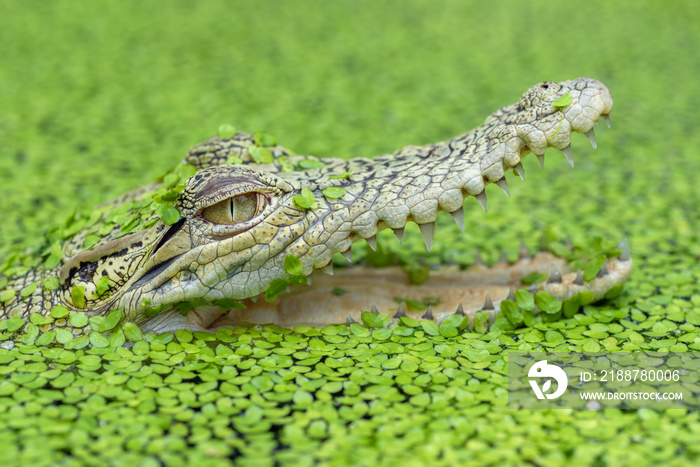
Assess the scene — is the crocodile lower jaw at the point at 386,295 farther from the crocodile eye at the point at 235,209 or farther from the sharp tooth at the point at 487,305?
the crocodile eye at the point at 235,209

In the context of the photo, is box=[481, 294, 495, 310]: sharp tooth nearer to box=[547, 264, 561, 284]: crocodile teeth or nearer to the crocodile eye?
box=[547, 264, 561, 284]: crocodile teeth

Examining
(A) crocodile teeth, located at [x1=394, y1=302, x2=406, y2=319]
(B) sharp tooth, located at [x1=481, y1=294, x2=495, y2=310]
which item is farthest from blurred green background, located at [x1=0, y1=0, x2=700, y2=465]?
(A) crocodile teeth, located at [x1=394, y1=302, x2=406, y2=319]

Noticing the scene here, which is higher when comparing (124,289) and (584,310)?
(124,289)

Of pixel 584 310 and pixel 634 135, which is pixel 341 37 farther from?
pixel 584 310

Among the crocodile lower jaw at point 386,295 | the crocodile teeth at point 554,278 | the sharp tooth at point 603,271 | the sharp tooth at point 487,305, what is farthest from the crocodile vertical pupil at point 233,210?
the sharp tooth at point 603,271

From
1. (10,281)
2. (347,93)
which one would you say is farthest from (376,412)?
(347,93)

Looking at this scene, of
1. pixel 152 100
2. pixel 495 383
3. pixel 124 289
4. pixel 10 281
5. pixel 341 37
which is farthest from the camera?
pixel 341 37
